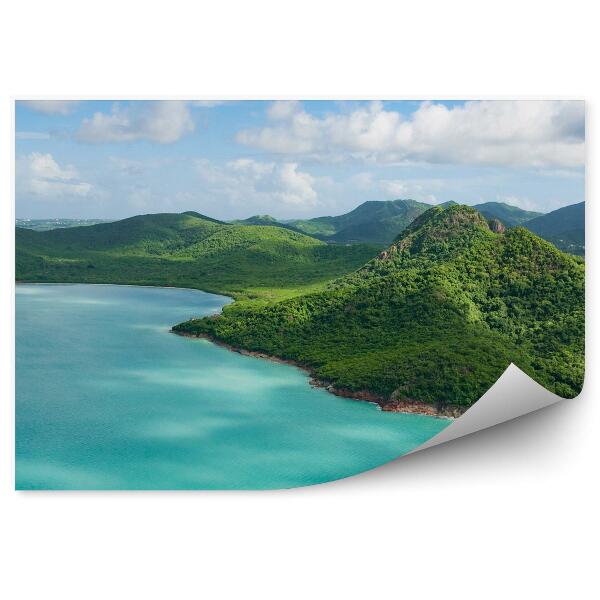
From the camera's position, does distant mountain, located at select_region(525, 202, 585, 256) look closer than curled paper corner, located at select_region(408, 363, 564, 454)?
No

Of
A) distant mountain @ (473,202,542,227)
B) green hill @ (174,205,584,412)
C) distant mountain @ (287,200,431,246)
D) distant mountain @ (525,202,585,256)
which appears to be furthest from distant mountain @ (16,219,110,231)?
distant mountain @ (525,202,585,256)

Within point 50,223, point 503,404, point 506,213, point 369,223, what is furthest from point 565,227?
point 50,223

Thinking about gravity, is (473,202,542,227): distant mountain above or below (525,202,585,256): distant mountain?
above

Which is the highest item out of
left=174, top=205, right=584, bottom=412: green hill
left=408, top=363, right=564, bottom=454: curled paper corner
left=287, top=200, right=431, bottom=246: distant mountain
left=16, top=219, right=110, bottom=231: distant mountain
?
left=287, top=200, right=431, bottom=246: distant mountain

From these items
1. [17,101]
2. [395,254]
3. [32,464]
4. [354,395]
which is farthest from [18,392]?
[395,254]

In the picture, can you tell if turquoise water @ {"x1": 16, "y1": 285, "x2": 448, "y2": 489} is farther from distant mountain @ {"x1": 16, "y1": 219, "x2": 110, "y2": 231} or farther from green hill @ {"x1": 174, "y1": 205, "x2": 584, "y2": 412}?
distant mountain @ {"x1": 16, "y1": 219, "x2": 110, "y2": 231}

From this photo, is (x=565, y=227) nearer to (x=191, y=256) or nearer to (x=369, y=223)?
(x=369, y=223)

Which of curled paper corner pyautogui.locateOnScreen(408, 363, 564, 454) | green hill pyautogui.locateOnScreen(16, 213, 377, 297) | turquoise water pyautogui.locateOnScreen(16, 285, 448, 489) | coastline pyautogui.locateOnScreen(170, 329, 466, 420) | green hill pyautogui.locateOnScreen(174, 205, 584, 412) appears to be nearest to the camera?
turquoise water pyautogui.locateOnScreen(16, 285, 448, 489)
